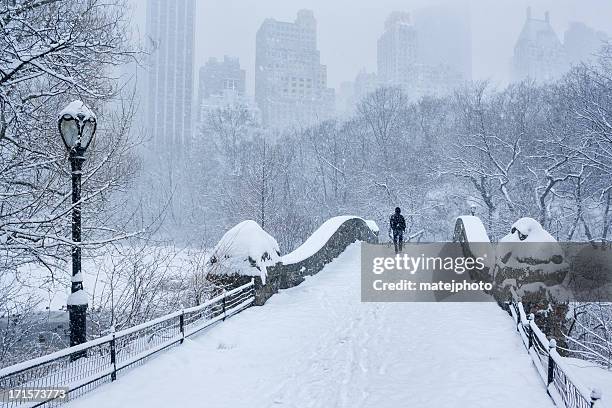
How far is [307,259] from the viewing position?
49.1ft

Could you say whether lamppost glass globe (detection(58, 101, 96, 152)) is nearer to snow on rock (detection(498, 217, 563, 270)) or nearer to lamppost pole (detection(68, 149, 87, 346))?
lamppost pole (detection(68, 149, 87, 346))

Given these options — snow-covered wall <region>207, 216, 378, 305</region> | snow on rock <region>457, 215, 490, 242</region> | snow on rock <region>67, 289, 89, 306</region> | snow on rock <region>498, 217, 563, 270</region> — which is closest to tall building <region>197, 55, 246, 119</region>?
snow-covered wall <region>207, 216, 378, 305</region>

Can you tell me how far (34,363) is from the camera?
498 cm

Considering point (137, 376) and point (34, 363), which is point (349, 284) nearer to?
point (137, 376)

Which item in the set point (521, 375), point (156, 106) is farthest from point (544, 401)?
point (156, 106)

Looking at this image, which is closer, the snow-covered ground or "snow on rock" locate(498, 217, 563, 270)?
the snow-covered ground

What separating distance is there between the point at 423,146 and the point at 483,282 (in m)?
35.7

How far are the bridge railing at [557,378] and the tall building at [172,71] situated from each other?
116131 millimetres

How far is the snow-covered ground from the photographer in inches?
244

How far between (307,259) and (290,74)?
462ft

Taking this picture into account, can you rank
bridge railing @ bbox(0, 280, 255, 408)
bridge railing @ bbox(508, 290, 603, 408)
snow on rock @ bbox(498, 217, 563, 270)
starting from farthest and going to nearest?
snow on rock @ bbox(498, 217, 563, 270) < bridge railing @ bbox(0, 280, 255, 408) < bridge railing @ bbox(508, 290, 603, 408)

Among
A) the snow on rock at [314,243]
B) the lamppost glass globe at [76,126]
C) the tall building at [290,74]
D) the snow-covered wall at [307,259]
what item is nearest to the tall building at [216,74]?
the tall building at [290,74]

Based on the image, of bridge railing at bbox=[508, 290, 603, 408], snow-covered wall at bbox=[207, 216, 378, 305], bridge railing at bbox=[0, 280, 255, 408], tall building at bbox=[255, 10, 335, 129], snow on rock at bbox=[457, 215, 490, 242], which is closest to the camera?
bridge railing at bbox=[508, 290, 603, 408]

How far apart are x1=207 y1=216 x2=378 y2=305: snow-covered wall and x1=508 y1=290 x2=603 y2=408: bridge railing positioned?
6012mm
